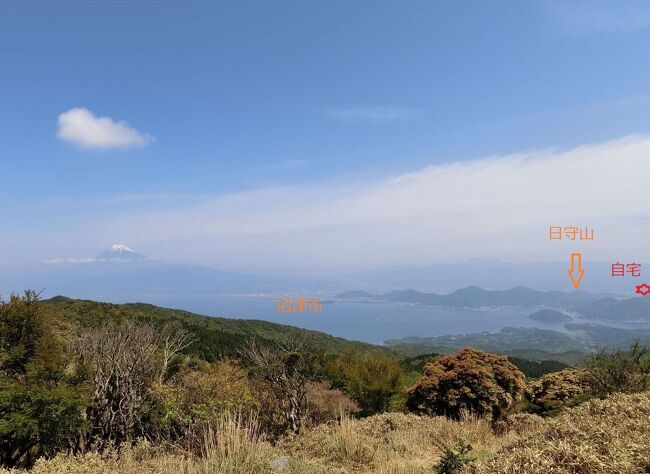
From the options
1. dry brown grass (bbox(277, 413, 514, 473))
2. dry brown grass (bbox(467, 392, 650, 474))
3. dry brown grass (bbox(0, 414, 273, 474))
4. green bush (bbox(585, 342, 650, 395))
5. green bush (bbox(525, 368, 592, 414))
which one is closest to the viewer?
dry brown grass (bbox(467, 392, 650, 474))

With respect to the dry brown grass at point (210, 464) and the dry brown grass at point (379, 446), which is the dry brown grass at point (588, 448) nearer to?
the dry brown grass at point (379, 446)

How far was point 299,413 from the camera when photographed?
38.8 ft

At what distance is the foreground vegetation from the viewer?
362 centimetres

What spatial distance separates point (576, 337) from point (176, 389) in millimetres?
170633

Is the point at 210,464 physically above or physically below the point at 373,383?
above

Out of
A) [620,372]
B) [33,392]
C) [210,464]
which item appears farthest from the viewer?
[620,372]

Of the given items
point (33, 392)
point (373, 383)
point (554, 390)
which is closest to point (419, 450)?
point (33, 392)

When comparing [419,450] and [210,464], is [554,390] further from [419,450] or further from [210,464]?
[210,464]

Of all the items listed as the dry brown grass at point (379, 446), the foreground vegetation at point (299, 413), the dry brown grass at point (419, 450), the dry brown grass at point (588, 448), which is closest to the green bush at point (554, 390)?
the foreground vegetation at point (299, 413)

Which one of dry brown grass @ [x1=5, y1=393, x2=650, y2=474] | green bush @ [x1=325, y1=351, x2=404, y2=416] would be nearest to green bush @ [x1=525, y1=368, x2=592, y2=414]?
green bush @ [x1=325, y1=351, x2=404, y2=416]

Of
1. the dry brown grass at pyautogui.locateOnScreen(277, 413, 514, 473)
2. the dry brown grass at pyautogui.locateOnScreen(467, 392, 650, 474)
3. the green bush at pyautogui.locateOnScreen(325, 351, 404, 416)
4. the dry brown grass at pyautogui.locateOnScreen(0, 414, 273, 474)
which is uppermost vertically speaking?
the dry brown grass at pyautogui.locateOnScreen(467, 392, 650, 474)

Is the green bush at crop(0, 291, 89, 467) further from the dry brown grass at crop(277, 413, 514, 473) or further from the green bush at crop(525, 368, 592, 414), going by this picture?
the green bush at crop(525, 368, 592, 414)

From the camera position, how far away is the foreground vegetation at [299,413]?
11.9 ft

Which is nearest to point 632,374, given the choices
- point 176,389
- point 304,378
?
point 304,378
